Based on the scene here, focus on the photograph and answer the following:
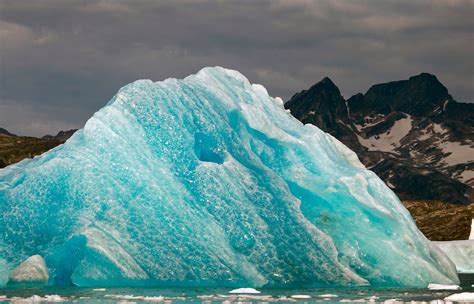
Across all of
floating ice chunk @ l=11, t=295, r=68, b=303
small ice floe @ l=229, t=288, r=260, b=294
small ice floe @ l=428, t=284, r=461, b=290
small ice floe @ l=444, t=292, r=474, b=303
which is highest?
floating ice chunk @ l=11, t=295, r=68, b=303

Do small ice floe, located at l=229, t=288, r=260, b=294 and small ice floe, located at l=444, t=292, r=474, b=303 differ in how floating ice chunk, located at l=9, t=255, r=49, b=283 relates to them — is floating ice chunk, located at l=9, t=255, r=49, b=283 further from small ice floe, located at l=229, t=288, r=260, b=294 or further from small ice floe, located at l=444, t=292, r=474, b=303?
small ice floe, located at l=444, t=292, r=474, b=303

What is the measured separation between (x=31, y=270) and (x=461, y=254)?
184 ft

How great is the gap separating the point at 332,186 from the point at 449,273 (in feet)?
31.8

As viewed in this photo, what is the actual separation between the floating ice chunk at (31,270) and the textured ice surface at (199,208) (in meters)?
1.01

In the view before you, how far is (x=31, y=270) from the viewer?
48094 mm

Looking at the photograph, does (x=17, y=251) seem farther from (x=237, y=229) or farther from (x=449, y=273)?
(x=449, y=273)

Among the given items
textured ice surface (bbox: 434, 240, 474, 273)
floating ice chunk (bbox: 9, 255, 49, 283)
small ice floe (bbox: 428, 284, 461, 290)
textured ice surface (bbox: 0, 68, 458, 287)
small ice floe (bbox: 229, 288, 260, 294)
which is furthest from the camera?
textured ice surface (bbox: 434, 240, 474, 273)

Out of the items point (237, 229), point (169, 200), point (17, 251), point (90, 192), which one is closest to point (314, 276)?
point (237, 229)

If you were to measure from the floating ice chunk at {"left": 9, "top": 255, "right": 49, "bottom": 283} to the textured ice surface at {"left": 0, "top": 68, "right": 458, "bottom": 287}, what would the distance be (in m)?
1.01

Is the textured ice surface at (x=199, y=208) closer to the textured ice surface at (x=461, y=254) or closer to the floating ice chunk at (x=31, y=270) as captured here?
the floating ice chunk at (x=31, y=270)

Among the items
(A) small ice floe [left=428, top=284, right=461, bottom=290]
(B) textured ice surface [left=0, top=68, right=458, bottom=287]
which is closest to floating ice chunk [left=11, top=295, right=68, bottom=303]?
(B) textured ice surface [left=0, top=68, right=458, bottom=287]

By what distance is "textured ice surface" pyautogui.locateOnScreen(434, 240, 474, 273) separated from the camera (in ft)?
297

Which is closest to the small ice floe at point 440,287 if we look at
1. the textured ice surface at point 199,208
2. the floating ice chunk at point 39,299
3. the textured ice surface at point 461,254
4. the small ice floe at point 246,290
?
the textured ice surface at point 199,208

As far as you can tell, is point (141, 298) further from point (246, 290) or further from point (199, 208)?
point (199, 208)
